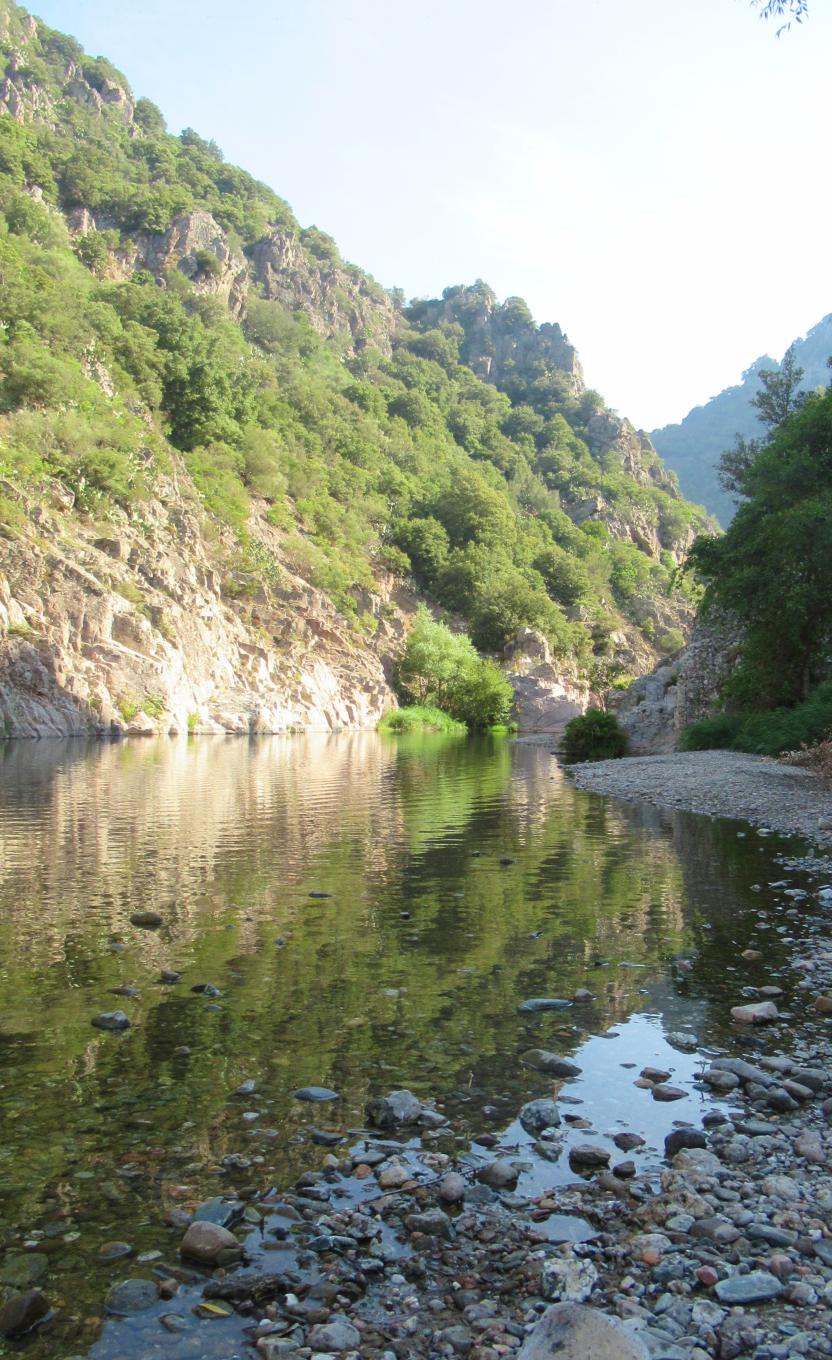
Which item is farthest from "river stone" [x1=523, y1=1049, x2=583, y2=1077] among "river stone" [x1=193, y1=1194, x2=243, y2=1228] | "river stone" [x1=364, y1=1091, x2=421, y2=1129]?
"river stone" [x1=193, y1=1194, x2=243, y2=1228]

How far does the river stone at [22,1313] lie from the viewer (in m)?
3.61

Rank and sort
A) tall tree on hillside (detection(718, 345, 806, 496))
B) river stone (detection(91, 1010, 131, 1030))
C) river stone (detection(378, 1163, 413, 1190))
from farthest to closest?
tall tree on hillside (detection(718, 345, 806, 496)), river stone (detection(91, 1010, 131, 1030)), river stone (detection(378, 1163, 413, 1190))

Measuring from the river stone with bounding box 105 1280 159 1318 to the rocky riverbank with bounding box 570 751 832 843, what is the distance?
1489 centimetres

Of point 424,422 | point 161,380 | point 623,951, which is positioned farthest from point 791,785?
point 424,422

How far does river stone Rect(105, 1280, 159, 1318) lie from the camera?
379cm

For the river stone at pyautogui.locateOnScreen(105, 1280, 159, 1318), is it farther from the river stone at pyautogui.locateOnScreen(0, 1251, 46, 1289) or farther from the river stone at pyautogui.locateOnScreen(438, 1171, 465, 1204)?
the river stone at pyautogui.locateOnScreen(438, 1171, 465, 1204)

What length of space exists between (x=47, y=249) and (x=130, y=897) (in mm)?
92435

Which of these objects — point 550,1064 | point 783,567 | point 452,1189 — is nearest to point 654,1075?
point 550,1064

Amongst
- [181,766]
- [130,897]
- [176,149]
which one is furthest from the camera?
[176,149]

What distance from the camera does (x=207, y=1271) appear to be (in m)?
4.06

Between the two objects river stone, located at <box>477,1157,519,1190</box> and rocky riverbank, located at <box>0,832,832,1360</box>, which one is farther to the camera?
river stone, located at <box>477,1157,519,1190</box>

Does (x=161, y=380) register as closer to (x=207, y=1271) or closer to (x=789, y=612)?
(x=789, y=612)

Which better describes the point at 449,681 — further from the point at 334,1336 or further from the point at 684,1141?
the point at 334,1336

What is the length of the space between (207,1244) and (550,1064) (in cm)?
300
